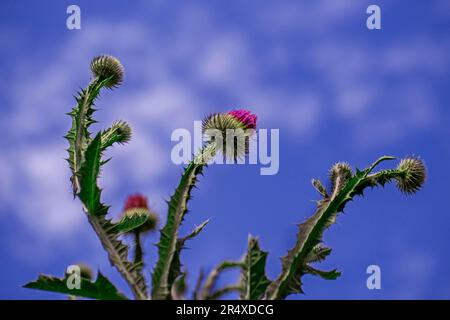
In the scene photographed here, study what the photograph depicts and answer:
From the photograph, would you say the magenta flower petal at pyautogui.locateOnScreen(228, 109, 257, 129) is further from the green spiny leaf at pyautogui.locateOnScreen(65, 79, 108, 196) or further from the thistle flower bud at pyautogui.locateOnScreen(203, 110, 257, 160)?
the green spiny leaf at pyautogui.locateOnScreen(65, 79, 108, 196)

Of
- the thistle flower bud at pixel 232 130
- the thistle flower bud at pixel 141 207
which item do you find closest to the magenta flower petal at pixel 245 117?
the thistle flower bud at pixel 232 130

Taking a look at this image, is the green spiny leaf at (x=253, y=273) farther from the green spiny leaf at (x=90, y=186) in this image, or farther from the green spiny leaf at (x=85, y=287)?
the green spiny leaf at (x=90, y=186)

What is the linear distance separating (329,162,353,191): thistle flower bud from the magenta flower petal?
1.17m

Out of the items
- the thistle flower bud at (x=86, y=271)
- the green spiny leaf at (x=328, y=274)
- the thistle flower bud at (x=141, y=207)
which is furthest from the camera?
the thistle flower bud at (x=141, y=207)

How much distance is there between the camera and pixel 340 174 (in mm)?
5266

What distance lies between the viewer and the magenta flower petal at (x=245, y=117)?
6402 millimetres

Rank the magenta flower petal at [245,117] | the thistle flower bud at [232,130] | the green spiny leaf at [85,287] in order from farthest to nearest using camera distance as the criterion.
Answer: the magenta flower petal at [245,117]
the thistle flower bud at [232,130]
the green spiny leaf at [85,287]

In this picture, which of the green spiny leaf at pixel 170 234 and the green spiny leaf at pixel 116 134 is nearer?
the green spiny leaf at pixel 170 234

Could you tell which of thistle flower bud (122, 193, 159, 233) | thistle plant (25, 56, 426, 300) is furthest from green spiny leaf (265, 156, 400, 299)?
thistle flower bud (122, 193, 159, 233)

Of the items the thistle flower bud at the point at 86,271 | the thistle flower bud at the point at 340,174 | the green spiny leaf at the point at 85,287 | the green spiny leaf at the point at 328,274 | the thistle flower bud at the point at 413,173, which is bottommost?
the green spiny leaf at the point at 85,287

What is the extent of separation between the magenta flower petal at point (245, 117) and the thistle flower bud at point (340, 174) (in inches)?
46.0
